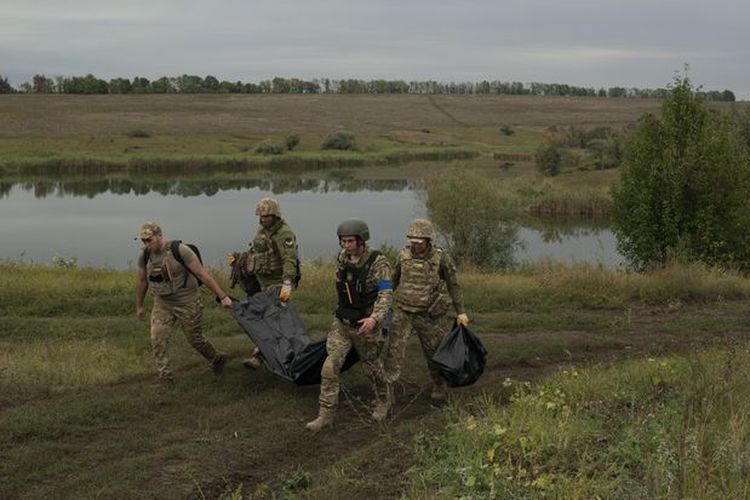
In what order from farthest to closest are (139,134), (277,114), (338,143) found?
(277,114) < (338,143) < (139,134)

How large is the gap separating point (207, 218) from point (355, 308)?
32774 millimetres

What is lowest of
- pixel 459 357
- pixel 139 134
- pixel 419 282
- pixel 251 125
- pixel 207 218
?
pixel 207 218

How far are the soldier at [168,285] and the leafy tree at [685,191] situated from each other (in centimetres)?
1563

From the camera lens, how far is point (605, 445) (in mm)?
5824

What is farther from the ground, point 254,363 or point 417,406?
point 254,363

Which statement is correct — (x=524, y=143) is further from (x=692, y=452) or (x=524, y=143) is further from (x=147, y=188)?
(x=692, y=452)

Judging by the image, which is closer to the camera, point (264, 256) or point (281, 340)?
point (281, 340)

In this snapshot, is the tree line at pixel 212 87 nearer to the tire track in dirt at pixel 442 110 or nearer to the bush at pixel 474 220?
the tire track in dirt at pixel 442 110

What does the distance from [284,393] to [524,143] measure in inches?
3849

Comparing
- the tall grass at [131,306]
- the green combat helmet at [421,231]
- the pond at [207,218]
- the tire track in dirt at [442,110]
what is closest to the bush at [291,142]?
the pond at [207,218]

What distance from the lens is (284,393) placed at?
28.3ft

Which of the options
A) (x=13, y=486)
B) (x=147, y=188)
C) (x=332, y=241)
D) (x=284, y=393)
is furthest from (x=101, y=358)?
(x=147, y=188)

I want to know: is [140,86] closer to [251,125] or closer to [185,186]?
[251,125]

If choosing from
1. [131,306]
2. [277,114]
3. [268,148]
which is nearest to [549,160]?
[268,148]
